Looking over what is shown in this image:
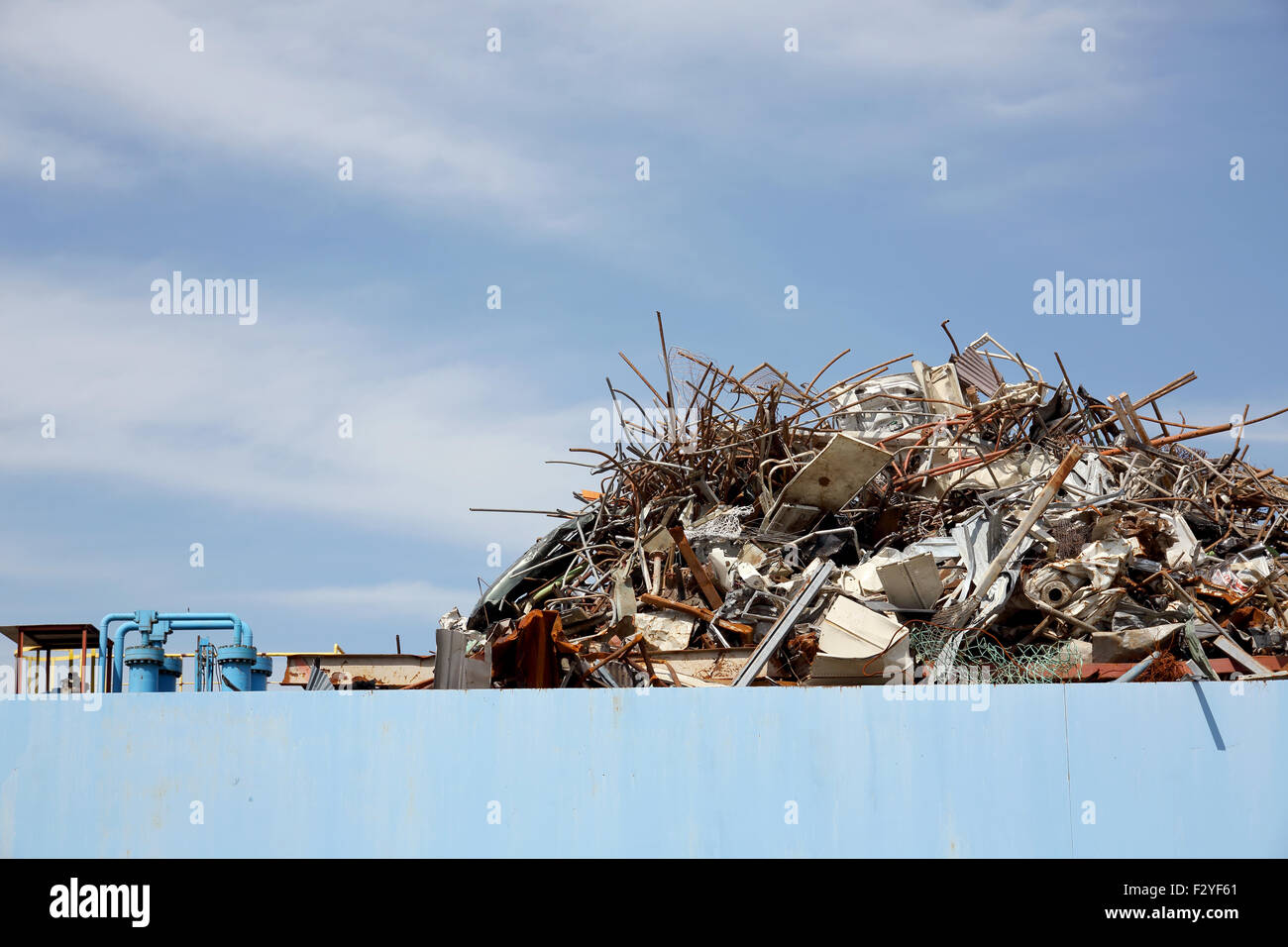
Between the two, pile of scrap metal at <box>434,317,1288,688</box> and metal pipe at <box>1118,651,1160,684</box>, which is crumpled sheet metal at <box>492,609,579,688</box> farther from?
metal pipe at <box>1118,651,1160,684</box>

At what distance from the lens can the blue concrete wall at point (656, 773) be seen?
5801 mm

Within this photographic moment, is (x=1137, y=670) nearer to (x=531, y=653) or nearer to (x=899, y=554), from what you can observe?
(x=899, y=554)

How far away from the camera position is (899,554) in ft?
27.1

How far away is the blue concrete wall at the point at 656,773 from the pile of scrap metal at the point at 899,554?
71cm

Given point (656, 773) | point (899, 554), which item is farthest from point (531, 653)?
point (899, 554)

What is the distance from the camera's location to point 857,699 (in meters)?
6.05

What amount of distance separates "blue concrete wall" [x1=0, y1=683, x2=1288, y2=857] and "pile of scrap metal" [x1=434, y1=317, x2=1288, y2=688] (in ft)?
2.33

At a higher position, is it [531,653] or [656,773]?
[531,653]

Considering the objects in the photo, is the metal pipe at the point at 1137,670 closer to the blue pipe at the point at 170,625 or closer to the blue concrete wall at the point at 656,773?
the blue concrete wall at the point at 656,773

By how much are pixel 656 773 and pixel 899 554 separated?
3.12 meters

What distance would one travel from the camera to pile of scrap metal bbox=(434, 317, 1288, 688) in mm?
7145

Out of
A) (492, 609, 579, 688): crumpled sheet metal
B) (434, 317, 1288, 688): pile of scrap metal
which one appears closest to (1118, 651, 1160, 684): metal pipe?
(434, 317, 1288, 688): pile of scrap metal

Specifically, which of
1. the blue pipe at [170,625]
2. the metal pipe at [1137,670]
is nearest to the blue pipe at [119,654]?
the blue pipe at [170,625]
